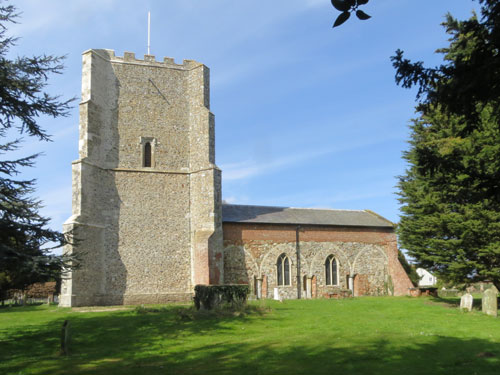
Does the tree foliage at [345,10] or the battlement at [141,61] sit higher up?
the battlement at [141,61]

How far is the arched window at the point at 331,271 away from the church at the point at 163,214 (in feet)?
0.23

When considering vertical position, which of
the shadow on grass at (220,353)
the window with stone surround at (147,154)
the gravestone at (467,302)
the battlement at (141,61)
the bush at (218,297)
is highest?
the battlement at (141,61)

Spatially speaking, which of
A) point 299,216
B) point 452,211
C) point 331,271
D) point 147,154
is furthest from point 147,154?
point 452,211

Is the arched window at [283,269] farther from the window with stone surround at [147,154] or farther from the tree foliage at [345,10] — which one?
the tree foliage at [345,10]

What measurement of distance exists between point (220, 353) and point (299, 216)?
21853 millimetres

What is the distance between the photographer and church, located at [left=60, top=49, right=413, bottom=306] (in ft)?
83.3

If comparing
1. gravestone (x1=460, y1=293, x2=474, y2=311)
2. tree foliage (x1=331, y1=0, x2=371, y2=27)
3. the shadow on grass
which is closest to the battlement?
the shadow on grass

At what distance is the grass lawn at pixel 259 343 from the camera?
9.31m

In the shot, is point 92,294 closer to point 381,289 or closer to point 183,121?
point 183,121

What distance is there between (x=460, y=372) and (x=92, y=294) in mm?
19826

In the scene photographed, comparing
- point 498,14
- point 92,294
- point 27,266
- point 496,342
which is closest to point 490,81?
point 498,14

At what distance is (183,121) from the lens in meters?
28.7

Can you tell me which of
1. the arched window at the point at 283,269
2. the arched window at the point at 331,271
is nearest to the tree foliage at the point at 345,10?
the arched window at the point at 283,269

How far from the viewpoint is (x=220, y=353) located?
1076 cm
